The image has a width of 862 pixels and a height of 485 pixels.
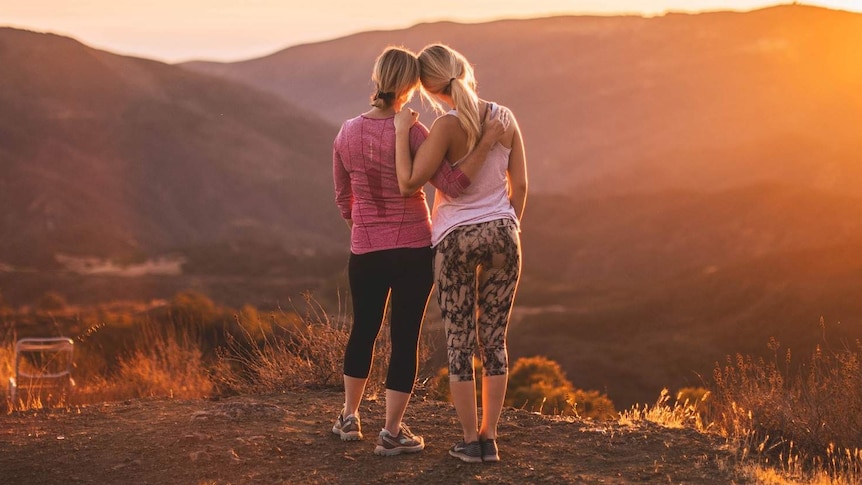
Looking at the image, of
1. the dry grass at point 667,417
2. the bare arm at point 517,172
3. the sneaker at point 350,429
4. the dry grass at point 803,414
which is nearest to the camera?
the bare arm at point 517,172

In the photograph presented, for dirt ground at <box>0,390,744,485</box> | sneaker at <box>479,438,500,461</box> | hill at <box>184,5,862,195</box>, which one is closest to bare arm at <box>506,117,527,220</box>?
sneaker at <box>479,438,500,461</box>

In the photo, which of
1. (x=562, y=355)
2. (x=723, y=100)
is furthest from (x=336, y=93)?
(x=562, y=355)

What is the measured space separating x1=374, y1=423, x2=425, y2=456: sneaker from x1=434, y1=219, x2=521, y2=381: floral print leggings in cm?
54

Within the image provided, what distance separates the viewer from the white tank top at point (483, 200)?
3.92 m

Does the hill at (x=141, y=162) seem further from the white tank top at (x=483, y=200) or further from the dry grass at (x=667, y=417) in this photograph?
the white tank top at (x=483, y=200)

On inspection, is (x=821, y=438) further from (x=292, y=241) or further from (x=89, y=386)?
Answer: (x=292, y=241)

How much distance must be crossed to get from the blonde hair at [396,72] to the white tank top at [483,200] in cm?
35

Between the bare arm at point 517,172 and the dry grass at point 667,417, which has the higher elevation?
the bare arm at point 517,172

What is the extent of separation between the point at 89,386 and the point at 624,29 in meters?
91.5

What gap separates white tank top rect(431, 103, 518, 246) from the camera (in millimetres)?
3918

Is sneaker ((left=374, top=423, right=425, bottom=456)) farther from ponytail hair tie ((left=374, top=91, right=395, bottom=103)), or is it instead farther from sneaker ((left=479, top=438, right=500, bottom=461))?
ponytail hair tie ((left=374, top=91, right=395, bottom=103))

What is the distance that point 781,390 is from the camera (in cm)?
566

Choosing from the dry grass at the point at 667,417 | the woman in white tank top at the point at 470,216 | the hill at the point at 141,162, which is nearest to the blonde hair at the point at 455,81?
the woman in white tank top at the point at 470,216

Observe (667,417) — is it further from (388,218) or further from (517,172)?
(388,218)
